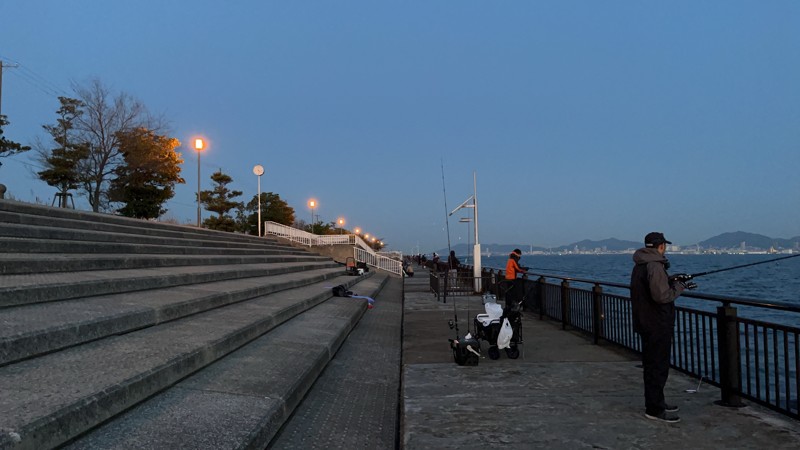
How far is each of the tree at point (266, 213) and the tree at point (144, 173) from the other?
85.4 ft

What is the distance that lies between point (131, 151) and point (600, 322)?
27431mm

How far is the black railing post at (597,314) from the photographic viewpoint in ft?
27.5

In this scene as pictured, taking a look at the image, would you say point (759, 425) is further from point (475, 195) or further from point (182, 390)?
point (475, 195)

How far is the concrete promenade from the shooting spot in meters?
4.11

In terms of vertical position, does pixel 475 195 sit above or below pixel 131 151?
below

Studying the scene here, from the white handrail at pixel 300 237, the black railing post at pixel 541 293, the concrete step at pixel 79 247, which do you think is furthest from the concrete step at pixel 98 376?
the white handrail at pixel 300 237

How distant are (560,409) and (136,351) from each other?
12.6ft

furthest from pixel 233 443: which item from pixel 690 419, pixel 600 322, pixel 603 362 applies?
pixel 600 322

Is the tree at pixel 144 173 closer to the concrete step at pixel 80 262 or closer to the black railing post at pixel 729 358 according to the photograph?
the concrete step at pixel 80 262

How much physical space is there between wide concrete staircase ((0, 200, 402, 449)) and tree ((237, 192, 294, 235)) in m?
49.6

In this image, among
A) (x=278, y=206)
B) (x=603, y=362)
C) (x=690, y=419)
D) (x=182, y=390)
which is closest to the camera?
(x=182, y=390)

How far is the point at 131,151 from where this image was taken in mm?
28438

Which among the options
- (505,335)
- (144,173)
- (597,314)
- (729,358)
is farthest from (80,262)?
(144,173)

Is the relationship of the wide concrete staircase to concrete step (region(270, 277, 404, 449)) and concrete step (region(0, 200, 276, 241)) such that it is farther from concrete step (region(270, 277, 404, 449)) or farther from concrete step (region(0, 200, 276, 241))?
concrete step (region(270, 277, 404, 449))
